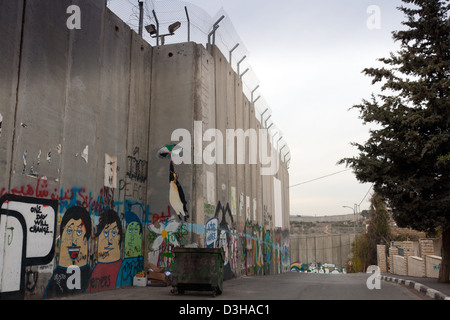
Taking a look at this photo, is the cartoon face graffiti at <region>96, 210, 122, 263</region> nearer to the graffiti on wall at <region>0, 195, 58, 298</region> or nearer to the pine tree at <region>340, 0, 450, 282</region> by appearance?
the graffiti on wall at <region>0, 195, 58, 298</region>

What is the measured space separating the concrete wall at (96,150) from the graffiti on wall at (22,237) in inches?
0.9

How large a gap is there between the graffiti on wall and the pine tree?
1115 centimetres

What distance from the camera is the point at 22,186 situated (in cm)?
950

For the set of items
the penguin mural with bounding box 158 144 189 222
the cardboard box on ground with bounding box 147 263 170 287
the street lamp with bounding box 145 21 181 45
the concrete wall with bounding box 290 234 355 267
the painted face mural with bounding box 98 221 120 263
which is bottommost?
the concrete wall with bounding box 290 234 355 267

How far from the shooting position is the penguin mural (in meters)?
15.4

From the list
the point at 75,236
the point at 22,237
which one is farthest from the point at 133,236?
the point at 22,237

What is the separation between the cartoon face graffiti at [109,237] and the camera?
12.4 meters

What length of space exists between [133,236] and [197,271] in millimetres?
3928

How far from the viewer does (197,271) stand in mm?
→ 11352

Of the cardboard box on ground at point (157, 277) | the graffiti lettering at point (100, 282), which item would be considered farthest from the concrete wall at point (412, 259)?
the graffiti lettering at point (100, 282)

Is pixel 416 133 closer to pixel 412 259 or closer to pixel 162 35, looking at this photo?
pixel 162 35

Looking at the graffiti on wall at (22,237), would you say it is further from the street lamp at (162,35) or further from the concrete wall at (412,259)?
the concrete wall at (412,259)

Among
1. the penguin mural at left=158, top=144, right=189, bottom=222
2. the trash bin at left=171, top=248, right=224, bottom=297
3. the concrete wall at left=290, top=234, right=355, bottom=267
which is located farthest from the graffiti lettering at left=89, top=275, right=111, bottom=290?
the concrete wall at left=290, top=234, right=355, bottom=267
